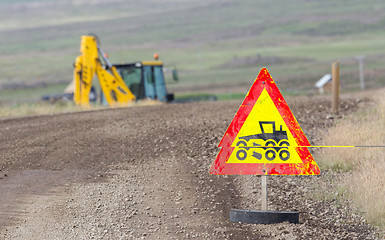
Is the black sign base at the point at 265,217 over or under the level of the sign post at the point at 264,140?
under

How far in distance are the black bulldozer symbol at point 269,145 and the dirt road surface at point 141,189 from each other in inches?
29.0

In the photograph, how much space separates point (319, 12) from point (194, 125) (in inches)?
6421

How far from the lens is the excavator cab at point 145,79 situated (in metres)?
25.7

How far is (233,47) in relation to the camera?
129m

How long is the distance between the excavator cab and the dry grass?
13.0 meters

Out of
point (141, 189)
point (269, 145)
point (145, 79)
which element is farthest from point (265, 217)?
point (145, 79)

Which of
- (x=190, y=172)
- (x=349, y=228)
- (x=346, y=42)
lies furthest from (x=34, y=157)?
(x=346, y=42)

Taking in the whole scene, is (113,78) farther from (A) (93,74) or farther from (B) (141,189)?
(B) (141,189)

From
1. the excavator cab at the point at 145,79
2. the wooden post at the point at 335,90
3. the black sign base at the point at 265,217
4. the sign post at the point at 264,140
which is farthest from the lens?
the excavator cab at the point at 145,79

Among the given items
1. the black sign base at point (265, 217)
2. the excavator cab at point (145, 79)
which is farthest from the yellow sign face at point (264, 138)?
the excavator cab at point (145, 79)

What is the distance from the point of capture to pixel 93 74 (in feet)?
76.2

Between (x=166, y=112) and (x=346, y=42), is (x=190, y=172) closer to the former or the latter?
(x=166, y=112)

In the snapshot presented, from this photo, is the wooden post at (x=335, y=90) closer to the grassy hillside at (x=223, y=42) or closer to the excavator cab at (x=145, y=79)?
the excavator cab at (x=145, y=79)

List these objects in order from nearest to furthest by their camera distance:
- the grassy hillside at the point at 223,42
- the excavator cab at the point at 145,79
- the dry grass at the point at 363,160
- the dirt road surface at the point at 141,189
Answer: the dirt road surface at the point at 141,189 < the dry grass at the point at 363,160 < the excavator cab at the point at 145,79 < the grassy hillside at the point at 223,42
